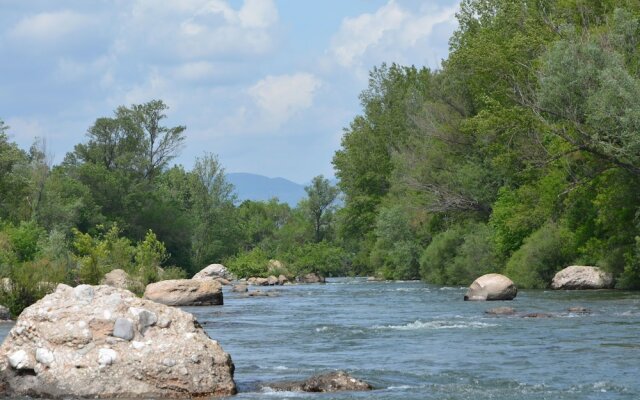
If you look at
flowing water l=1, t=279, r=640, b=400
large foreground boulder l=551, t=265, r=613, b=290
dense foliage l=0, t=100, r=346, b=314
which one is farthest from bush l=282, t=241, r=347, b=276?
flowing water l=1, t=279, r=640, b=400

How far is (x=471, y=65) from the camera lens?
5319cm

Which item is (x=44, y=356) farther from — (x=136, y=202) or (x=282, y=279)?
(x=136, y=202)

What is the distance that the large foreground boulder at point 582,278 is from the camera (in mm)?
42094

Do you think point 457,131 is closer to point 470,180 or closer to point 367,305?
point 470,180

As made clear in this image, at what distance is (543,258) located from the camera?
4606cm

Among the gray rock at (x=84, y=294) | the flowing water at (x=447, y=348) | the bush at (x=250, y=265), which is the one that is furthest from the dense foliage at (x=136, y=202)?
the gray rock at (x=84, y=294)

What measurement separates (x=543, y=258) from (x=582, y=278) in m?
3.40

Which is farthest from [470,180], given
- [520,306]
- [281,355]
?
[281,355]

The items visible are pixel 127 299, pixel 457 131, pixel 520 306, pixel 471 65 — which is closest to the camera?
pixel 127 299

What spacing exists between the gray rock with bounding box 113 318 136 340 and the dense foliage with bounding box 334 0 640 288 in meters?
22.2

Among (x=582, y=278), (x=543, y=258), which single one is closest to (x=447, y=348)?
(x=582, y=278)

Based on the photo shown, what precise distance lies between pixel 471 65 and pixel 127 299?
40.0 m

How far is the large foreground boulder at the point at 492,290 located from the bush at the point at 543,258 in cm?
963

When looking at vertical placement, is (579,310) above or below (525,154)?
below
